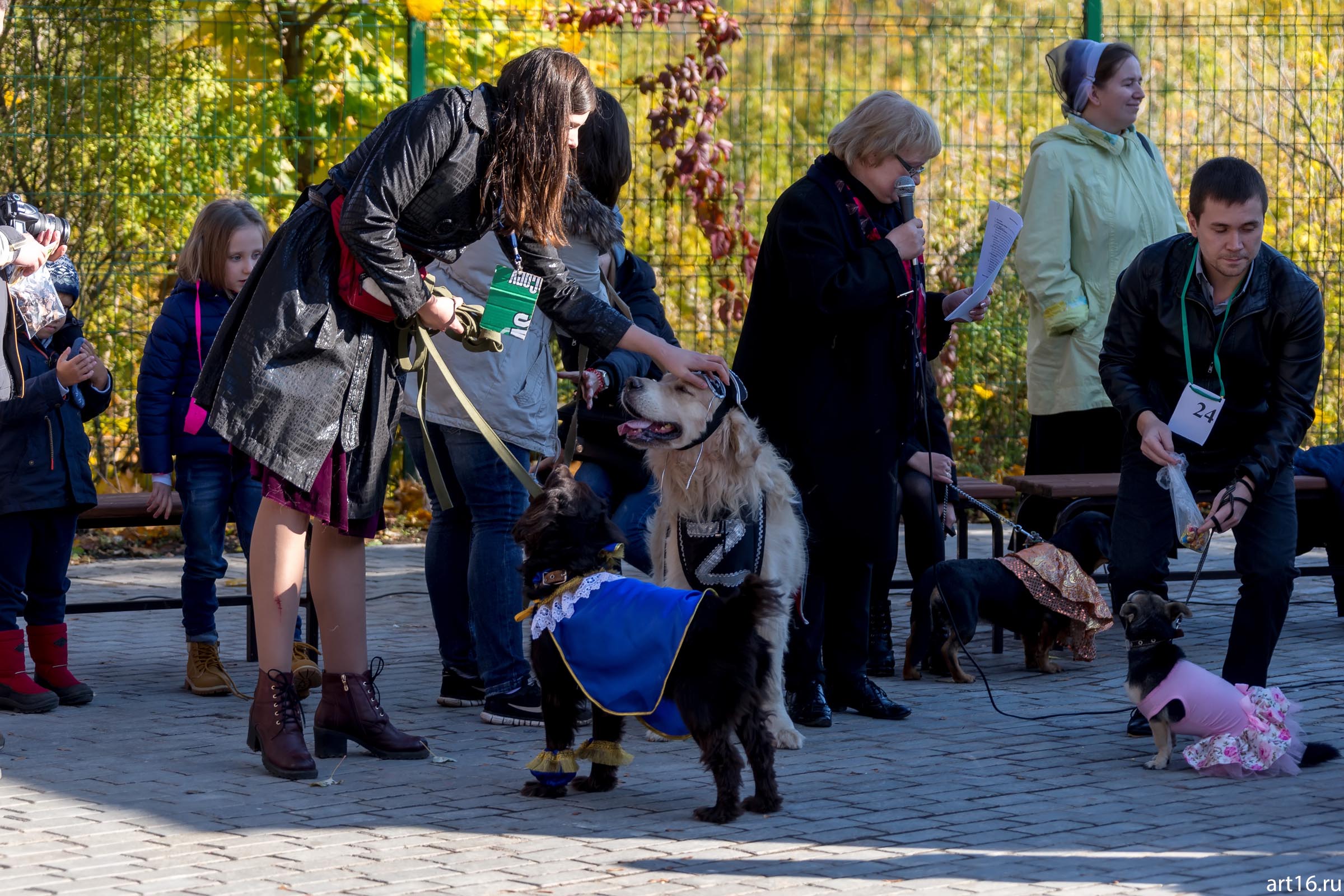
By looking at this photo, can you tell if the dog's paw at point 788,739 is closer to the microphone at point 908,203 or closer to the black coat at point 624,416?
the black coat at point 624,416

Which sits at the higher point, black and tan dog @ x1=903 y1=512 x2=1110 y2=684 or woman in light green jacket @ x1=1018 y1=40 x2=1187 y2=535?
woman in light green jacket @ x1=1018 y1=40 x2=1187 y2=535

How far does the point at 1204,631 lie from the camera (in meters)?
7.24

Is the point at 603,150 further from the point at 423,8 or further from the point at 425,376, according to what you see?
the point at 423,8

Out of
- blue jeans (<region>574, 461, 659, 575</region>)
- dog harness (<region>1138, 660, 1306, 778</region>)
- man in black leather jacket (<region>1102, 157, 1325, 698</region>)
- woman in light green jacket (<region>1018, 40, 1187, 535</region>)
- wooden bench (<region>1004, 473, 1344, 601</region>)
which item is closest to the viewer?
dog harness (<region>1138, 660, 1306, 778</region>)

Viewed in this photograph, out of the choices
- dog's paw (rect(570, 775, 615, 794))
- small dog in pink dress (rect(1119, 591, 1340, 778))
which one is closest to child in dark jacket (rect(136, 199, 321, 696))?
dog's paw (rect(570, 775, 615, 794))

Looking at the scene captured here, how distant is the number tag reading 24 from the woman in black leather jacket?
5.63 feet

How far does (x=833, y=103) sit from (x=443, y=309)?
6.94 m

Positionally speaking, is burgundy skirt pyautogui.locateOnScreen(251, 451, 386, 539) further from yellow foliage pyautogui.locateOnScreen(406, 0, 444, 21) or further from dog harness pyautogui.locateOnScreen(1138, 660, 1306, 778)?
yellow foliage pyautogui.locateOnScreen(406, 0, 444, 21)

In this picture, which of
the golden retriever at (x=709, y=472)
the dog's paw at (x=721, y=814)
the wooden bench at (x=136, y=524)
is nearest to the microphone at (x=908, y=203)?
the golden retriever at (x=709, y=472)

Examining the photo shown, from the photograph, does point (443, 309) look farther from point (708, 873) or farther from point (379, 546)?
point (379, 546)

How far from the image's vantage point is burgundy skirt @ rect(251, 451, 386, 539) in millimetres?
4574

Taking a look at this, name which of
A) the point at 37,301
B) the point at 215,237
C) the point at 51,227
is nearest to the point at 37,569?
the point at 37,301

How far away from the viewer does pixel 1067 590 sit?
6434 mm

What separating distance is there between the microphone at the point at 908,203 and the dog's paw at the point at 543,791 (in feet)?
7.23
